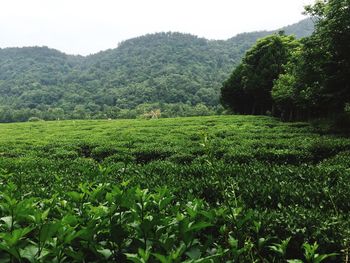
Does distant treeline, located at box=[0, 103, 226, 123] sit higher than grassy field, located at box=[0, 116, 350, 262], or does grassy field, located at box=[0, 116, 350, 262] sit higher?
grassy field, located at box=[0, 116, 350, 262]

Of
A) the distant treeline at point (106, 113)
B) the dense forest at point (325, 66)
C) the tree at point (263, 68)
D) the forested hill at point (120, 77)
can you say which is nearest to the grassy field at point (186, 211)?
the dense forest at point (325, 66)

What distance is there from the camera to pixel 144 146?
1719cm

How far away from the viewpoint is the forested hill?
9694cm

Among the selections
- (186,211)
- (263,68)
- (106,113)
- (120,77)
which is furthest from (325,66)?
(120,77)

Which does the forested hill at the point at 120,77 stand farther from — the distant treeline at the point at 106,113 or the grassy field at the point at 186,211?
the grassy field at the point at 186,211

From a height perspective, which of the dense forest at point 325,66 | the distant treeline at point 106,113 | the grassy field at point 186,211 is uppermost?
the dense forest at point 325,66

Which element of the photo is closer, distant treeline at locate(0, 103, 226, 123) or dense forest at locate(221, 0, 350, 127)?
dense forest at locate(221, 0, 350, 127)

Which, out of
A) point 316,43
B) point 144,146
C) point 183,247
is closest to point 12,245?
point 183,247

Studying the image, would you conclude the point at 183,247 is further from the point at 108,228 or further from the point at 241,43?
the point at 241,43

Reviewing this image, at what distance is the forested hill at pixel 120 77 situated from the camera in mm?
96938

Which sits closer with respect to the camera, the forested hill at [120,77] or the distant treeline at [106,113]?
the distant treeline at [106,113]

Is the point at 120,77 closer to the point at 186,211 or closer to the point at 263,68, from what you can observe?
the point at 263,68

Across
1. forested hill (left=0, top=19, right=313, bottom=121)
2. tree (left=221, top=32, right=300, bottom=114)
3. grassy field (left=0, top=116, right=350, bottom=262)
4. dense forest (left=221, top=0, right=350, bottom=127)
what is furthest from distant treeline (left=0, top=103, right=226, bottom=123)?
grassy field (left=0, top=116, right=350, bottom=262)

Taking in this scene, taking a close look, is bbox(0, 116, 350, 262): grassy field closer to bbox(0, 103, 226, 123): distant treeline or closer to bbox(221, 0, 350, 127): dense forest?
bbox(221, 0, 350, 127): dense forest
